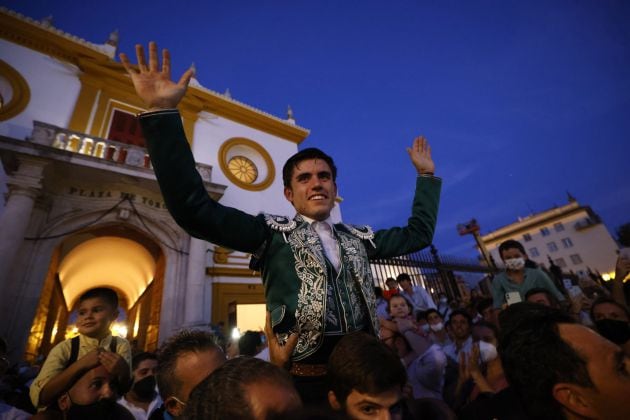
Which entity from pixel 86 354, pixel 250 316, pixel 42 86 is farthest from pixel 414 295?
pixel 42 86

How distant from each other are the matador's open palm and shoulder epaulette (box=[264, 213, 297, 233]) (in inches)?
29.1

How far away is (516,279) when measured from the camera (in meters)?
4.07

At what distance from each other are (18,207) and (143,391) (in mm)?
6135

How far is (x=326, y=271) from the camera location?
1.57 m

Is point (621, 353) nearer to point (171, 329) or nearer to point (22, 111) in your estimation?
point (171, 329)

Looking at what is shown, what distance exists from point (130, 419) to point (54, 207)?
7.55 metres

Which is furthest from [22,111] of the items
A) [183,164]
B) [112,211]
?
[183,164]

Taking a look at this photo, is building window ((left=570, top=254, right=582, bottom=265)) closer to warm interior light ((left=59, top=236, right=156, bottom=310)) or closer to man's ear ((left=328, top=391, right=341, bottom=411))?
warm interior light ((left=59, top=236, right=156, bottom=310))

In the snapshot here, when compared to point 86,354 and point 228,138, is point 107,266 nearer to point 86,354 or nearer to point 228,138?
point 228,138

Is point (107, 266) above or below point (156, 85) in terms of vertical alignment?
above

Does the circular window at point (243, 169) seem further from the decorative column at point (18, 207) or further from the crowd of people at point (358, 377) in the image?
the crowd of people at point (358, 377)

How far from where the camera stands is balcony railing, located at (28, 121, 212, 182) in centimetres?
769

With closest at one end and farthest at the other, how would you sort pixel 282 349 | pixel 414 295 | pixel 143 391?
pixel 282 349
pixel 143 391
pixel 414 295

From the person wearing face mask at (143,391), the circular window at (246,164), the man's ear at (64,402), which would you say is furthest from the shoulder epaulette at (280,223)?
the circular window at (246,164)
